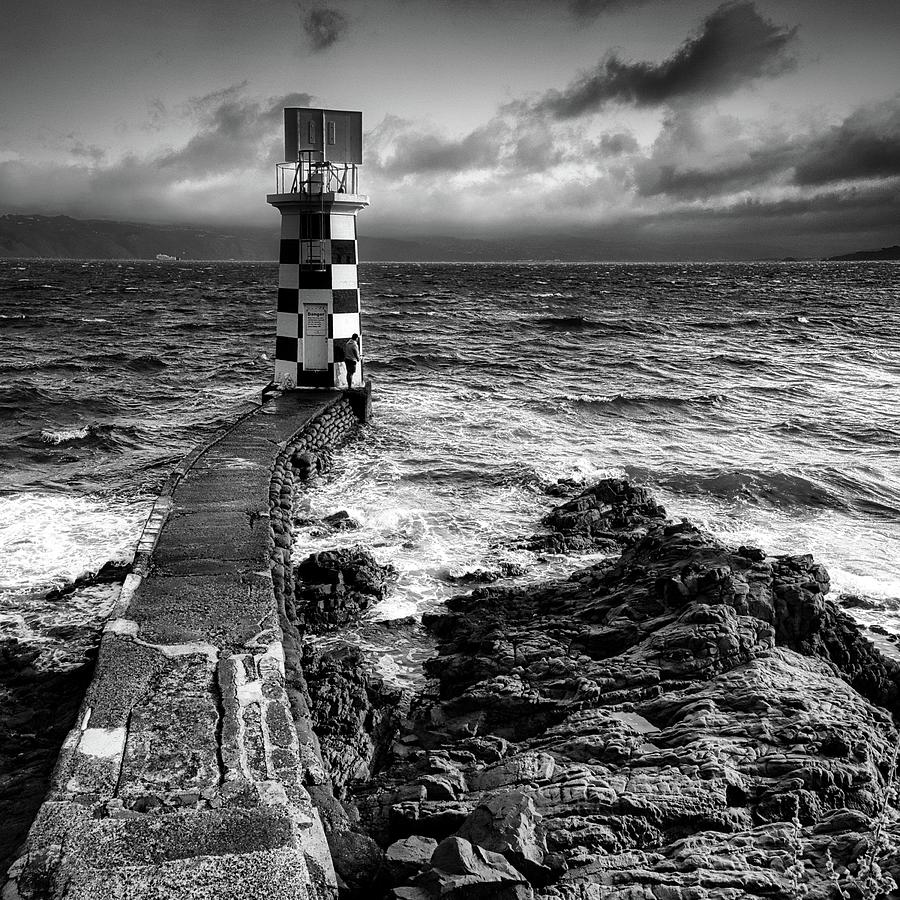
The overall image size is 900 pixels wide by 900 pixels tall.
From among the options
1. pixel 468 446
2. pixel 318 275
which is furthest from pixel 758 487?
pixel 318 275

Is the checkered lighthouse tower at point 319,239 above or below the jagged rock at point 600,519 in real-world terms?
above

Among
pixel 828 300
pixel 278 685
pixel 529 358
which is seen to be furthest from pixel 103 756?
pixel 828 300

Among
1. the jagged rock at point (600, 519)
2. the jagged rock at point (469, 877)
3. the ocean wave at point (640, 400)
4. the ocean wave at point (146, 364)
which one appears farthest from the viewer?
the ocean wave at point (146, 364)

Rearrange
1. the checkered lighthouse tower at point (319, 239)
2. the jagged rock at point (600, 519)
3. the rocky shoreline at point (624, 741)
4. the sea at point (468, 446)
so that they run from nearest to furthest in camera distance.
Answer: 1. the rocky shoreline at point (624, 741)
2. the sea at point (468, 446)
3. the jagged rock at point (600, 519)
4. the checkered lighthouse tower at point (319, 239)

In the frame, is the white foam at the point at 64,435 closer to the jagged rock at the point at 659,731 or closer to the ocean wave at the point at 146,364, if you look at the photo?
the ocean wave at the point at 146,364

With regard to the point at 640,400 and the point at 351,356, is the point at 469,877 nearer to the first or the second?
the point at 351,356

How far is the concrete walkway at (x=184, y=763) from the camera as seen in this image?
394cm

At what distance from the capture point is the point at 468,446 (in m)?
15.7

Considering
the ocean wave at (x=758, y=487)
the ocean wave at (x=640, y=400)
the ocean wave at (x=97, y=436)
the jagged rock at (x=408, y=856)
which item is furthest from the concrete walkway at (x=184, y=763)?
the ocean wave at (x=640, y=400)

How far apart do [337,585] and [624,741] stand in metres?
4.25

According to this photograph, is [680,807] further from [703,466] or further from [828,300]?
[828,300]

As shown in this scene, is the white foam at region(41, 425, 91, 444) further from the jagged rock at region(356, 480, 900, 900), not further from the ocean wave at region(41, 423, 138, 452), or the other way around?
the jagged rock at region(356, 480, 900, 900)

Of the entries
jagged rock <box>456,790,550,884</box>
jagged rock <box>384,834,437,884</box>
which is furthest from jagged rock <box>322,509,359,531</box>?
jagged rock <box>456,790,550,884</box>

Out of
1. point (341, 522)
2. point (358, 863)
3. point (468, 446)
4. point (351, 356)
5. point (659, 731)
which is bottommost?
point (341, 522)
